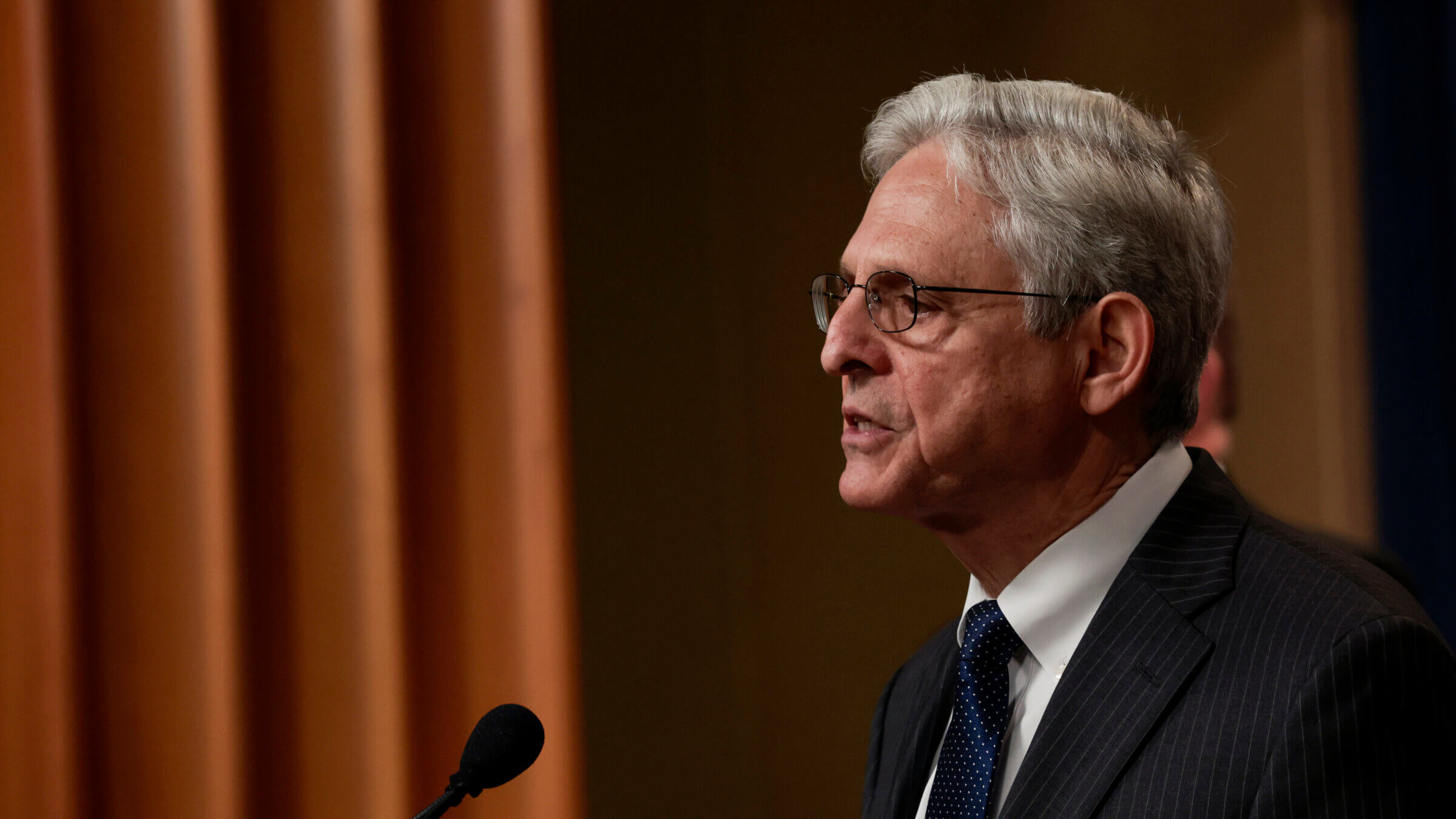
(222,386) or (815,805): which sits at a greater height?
(222,386)

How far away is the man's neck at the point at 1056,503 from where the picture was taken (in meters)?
1.40

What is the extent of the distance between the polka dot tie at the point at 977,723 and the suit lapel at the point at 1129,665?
0.09 m

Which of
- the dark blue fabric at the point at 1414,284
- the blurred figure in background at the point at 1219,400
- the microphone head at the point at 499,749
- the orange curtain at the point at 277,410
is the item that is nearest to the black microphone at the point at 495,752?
the microphone head at the point at 499,749

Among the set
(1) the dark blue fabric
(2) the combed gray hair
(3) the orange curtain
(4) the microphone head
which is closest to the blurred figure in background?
(1) the dark blue fabric

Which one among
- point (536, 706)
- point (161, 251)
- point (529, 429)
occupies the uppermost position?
point (161, 251)

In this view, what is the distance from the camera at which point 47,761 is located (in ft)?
5.60

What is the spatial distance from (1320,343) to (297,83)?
114 inches

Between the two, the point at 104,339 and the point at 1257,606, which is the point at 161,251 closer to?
the point at 104,339

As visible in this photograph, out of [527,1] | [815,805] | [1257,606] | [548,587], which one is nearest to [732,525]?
[815,805]

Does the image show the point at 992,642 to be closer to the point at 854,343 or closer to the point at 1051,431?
the point at 1051,431

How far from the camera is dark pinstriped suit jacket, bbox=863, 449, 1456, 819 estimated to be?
1035mm

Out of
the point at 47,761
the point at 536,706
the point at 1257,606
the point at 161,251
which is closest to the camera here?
the point at 1257,606

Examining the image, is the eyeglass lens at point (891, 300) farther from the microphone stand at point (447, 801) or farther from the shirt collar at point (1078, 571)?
the microphone stand at point (447, 801)

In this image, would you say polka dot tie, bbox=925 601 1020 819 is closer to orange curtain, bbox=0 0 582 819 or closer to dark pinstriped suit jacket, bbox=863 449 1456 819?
dark pinstriped suit jacket, bbox=863 449 1456 819
